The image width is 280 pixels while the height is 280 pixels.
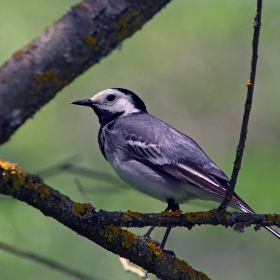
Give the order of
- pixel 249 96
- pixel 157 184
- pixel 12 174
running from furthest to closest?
pixel 157 184
pixel 249 96
pixel 12 174

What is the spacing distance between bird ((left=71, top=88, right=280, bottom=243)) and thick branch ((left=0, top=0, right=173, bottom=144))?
6.97 feet

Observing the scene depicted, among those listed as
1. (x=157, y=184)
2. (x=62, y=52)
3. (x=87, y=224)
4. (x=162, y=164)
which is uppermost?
(x=162, y=164)

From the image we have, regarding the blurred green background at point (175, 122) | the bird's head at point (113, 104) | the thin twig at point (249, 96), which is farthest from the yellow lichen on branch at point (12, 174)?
the bird's head at point (113, 104)

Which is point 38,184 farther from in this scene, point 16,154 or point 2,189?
point 16,154

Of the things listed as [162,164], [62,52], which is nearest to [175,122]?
[162,164]

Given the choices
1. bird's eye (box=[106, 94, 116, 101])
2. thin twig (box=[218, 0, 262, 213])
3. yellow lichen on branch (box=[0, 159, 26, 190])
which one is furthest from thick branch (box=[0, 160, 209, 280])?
bird's eye (box=[106, 94, 116, 101])

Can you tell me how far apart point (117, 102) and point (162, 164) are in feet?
5.10

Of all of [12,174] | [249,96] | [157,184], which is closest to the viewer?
[12,174]

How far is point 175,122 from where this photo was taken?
9828 mm

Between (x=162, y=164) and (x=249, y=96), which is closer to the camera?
(x=249, y=96)

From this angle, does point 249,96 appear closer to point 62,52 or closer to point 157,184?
point 62,52

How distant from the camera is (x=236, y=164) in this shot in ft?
12.2

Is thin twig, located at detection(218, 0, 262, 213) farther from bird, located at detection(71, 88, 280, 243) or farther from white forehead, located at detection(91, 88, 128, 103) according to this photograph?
white forehead, located at detection(91, 88, 128, 103)

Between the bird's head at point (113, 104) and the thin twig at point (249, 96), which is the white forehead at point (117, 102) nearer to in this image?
the bird's head at point (113, 104)
